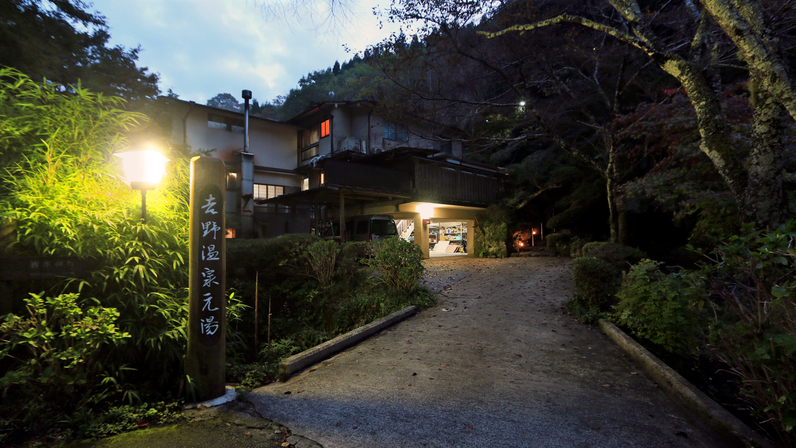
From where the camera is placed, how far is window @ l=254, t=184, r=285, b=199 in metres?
19.1

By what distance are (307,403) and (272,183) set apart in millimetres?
17833

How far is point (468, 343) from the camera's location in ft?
17.1

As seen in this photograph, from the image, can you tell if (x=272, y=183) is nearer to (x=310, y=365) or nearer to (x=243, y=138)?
(x=243, y=138)

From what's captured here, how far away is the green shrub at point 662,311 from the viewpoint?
14.1ft

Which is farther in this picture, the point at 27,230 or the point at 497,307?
the point at 497,307

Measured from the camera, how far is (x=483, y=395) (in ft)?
11.6

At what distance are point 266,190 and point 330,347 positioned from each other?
16209mm

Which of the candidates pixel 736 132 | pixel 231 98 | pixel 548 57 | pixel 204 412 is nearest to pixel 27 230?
pixel 204 412

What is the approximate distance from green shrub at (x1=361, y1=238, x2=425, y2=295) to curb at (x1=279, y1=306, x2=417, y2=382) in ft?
3.99

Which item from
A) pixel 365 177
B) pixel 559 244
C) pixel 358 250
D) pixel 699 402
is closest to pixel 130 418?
pixel 699 402

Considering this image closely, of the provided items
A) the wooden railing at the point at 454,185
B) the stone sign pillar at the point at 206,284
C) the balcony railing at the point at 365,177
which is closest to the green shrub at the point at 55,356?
the stone sign pillar at the point at 206,284

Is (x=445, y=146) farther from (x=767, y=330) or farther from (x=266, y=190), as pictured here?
(x=767, y=330)

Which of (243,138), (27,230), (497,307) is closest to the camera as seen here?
(27,230)

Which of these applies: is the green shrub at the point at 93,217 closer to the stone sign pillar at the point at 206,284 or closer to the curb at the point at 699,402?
the stone sign pillar at the point at 206,284
